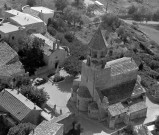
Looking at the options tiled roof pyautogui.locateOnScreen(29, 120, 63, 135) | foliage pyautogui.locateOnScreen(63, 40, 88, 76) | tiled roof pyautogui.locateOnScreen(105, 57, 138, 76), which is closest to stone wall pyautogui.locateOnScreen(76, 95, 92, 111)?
tiled roof pyautogui.locateOnScreen(105, 57, 138, 76)

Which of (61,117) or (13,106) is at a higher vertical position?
(13,106)

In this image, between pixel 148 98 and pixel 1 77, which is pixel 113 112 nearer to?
pixel 148 98

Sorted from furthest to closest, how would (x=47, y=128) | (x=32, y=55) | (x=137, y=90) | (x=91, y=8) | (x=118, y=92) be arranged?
(x=91, y=8)
(x=32, y=55)
(x=137, y=90)
(x=118, y=92)
(x=47, y=128)

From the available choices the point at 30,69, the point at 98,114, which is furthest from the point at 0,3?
the point at 98,114

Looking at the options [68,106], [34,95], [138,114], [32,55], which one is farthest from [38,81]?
[138,114]

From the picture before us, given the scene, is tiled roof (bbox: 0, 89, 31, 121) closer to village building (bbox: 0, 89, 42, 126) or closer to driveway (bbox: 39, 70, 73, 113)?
village building (bbox: 0, 89, 42, 126)

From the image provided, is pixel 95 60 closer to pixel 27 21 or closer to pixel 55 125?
pixel 55 125
